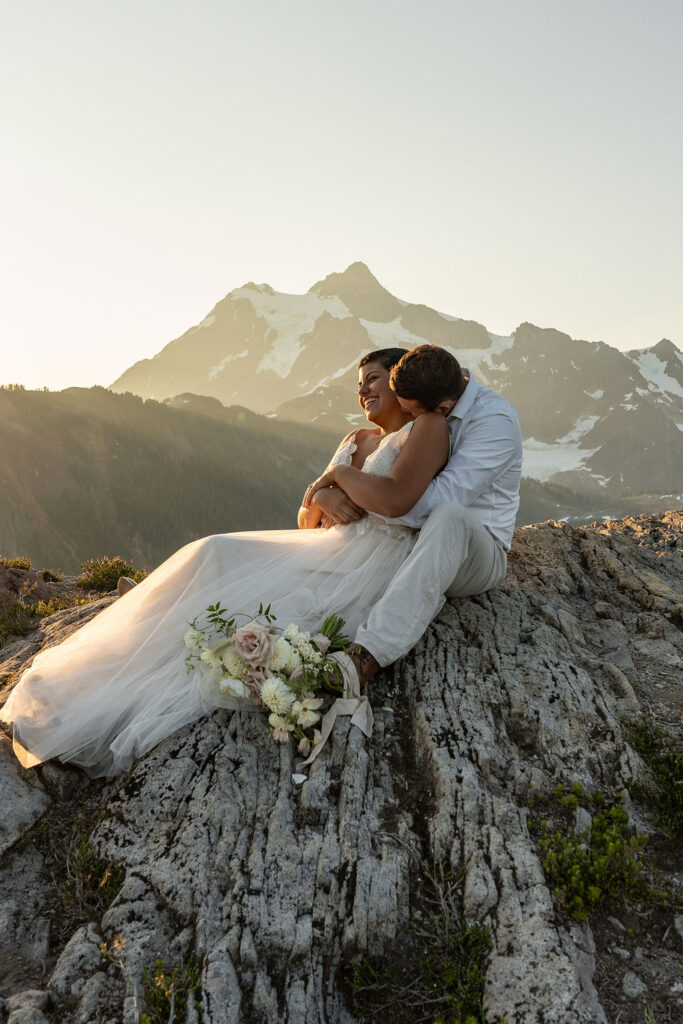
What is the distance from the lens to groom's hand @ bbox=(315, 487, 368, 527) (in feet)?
17.5

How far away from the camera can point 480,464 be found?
4887mm

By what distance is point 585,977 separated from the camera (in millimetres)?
2941

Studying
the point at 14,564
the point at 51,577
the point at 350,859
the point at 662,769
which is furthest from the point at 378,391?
the point at 14,564

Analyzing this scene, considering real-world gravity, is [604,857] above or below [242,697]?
below

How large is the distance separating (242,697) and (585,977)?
223cm

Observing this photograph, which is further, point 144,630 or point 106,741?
point 144,630

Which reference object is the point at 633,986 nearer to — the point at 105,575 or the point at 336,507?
the point at 336,507

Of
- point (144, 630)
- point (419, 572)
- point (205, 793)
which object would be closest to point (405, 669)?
point (419, 572)

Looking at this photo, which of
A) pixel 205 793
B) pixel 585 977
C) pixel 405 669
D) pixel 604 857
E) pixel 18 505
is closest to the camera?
pixel 585 977

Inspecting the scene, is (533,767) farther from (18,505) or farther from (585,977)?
(18,505)

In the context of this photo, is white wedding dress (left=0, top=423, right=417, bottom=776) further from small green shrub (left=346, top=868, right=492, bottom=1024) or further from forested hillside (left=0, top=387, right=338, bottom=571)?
forested hillside (left=0, top=387, right=338, bottom=571)

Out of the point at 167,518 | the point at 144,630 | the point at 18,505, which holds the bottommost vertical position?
the point at 167,518

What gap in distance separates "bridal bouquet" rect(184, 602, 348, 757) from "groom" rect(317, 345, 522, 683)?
0.36 metres

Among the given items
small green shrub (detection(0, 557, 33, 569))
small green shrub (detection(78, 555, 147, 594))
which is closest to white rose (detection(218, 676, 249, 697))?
small green shrub (detection(78, 555, 147, 594))
